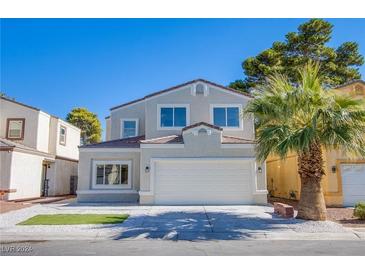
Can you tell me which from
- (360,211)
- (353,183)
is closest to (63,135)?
(353,183)

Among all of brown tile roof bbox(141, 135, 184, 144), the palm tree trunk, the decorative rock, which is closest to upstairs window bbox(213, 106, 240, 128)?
brown tile roof bbox(141, 135, 184, 144)

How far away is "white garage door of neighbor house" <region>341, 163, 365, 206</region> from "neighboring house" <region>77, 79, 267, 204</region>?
15.5ft

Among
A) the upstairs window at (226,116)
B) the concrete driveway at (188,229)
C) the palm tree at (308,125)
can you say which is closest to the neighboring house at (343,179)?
the upstairs window at (226,116)

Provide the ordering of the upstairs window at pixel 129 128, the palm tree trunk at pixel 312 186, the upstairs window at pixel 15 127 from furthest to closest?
the upstairs window at pixel 15 127 < the upstairs window at pixel 129 128 < the palm tree trunk at pixel 312 186

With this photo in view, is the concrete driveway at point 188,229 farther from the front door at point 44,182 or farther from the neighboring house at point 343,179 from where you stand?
the front door at point 44,182

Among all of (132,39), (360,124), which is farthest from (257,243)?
(132,39)

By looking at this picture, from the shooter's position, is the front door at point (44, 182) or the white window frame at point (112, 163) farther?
the front door at point (44, 182)

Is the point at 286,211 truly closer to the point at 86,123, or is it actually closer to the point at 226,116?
the point at 226,116

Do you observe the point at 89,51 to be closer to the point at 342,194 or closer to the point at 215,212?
the point at 215,212

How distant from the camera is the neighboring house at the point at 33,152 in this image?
63.2 feet

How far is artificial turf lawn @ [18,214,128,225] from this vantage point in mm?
11266

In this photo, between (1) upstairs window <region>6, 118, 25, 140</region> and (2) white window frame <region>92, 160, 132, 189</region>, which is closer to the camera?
(2) white window frame <region>92, 160, 132, 189</region>

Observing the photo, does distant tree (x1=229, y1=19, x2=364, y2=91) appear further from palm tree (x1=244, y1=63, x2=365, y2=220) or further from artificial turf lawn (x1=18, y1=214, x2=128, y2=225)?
artificial turf lawn (x1=18, y1=214, x2=128, y2=225)

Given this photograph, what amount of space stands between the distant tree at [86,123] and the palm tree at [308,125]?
4030 cm
